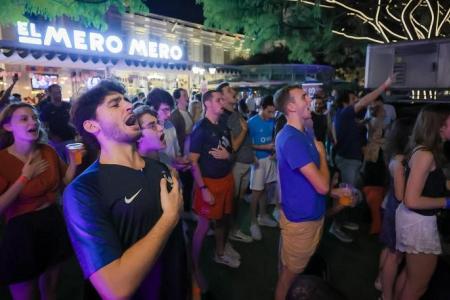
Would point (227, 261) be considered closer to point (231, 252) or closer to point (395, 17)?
point (231, 252)

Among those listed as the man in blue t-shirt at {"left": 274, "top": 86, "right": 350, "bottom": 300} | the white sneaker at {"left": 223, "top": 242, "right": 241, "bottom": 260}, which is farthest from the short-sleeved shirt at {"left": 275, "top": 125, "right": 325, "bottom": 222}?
the white sneaker at {"left": 223, "top": 242, "right": 241, "bottom": 260}

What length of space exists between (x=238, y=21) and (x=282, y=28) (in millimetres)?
1328

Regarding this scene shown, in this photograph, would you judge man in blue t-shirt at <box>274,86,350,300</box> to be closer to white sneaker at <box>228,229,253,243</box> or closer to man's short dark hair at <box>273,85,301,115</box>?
man's short dark hair at <box>273,85,301,115</box>

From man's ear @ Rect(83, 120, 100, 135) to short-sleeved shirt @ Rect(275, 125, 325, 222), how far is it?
4.80ft

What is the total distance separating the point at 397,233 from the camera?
275 centimetres

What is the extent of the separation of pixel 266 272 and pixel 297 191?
1571 mm

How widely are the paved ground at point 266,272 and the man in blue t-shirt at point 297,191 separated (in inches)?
30.4

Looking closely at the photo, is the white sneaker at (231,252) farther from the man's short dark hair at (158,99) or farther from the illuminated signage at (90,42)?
the illuminated signage at (90,42)

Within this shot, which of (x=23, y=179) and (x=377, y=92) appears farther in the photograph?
(x=377, y=92)

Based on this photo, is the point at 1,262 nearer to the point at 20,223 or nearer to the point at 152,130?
the point at 20,223

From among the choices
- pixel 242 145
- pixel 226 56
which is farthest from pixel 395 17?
pixel 226 56

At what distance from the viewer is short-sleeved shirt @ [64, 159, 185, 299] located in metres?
1.30

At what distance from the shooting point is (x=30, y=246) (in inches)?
97.9

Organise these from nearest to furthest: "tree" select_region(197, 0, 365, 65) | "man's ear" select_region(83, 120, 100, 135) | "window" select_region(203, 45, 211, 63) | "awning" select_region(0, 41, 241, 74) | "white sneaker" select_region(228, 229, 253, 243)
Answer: "man's ear" select_region(83, 120, 100, 135), "white sneaker" select_region(228, 229, 253, 243), "awning" select_region(0, 41, 241, 74), "tree" select_region(197, 0, 365, 65), "window" select_region(203, 45, 211, 63)
